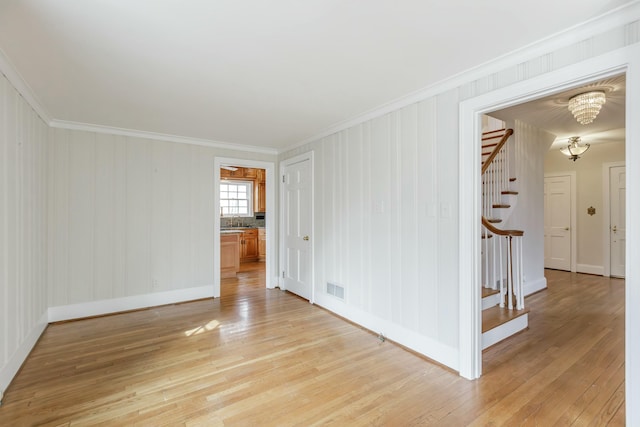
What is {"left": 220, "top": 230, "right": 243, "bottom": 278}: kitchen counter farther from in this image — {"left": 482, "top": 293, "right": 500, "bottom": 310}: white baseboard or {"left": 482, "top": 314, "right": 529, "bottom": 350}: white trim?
{"left": 482, "top": 314, "right": 529, "bottom": 350}: white trim

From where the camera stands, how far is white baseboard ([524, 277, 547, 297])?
15.0ft

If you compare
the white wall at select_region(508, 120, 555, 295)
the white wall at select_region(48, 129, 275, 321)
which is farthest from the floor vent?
the white wall at select_region(508, 120, 555, 295)

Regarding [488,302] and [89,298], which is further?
[89,298]

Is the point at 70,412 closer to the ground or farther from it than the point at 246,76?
closer to the ground

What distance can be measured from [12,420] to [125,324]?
1.64 meters

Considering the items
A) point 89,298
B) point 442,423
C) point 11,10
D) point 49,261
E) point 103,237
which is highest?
point 11,10

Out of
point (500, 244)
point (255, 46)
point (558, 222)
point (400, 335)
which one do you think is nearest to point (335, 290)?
point (400, 335)

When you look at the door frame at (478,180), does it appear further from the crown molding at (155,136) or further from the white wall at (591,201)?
the white wall at (591,201)

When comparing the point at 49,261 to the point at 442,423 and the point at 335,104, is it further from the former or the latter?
the point at 442,423

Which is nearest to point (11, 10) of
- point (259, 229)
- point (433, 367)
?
point (433, 367)

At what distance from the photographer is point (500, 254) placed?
3592mm

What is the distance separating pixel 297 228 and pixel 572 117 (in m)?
4.11

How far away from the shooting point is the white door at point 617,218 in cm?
559

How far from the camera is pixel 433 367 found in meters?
2.50
